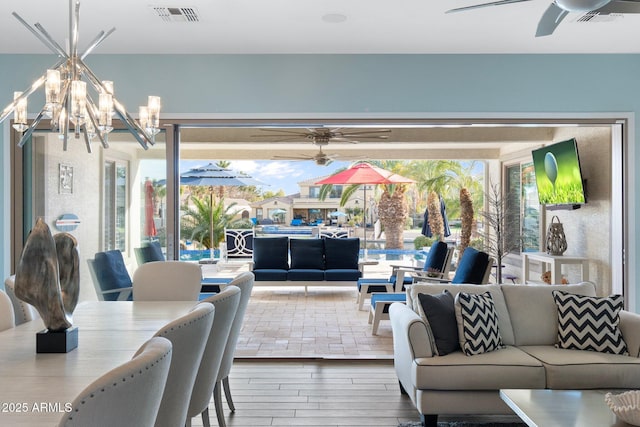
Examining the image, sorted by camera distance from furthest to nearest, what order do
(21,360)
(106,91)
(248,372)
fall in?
(248,372)
(106,91)
(21,360)

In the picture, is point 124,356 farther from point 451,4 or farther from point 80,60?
point 451,4

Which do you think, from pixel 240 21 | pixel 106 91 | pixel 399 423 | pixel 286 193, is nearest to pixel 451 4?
pixel 240 21

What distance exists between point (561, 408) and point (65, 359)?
7.41 feet

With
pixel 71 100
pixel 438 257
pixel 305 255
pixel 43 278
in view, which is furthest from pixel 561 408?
pixel 305 255

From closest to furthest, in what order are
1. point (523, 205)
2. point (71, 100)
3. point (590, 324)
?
point (71, 100), point (590, 324), point (523, 205)

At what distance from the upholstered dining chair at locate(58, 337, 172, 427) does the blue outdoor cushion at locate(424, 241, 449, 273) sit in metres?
5.45

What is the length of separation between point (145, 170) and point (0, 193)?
4.12 ft

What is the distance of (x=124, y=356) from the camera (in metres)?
2.06

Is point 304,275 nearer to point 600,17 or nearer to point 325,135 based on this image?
point 325,135

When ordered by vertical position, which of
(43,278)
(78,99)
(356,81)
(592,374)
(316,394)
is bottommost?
(316,394)

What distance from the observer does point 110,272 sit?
4449 mm

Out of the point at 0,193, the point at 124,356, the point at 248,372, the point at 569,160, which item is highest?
the point at 569,160

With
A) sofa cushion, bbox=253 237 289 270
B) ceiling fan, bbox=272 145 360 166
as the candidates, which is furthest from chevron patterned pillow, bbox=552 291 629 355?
ceiling fan, bbox=272 145 360 166

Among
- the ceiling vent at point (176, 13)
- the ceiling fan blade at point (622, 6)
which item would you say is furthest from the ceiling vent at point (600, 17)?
the ceiling vent at point (176, 13)
